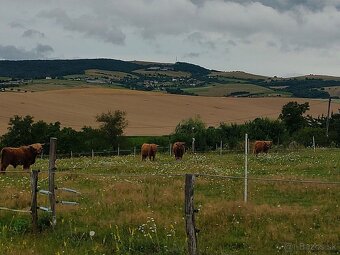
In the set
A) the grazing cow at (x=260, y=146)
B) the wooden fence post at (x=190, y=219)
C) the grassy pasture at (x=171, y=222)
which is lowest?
the grazing cow at (x=260, y=146)

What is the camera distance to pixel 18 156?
30.2 metres

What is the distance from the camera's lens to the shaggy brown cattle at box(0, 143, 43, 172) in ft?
97.4

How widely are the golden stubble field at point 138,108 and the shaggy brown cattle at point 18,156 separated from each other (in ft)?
165

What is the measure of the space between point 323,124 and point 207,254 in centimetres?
7213

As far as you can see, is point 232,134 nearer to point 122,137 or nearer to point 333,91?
point 122,137

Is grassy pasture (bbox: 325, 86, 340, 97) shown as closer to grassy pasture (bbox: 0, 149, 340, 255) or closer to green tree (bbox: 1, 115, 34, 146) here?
green tree (bbox: 1, 115, 34, 146)

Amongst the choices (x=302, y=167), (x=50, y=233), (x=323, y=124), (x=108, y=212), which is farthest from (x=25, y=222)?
(x=323, y=124)

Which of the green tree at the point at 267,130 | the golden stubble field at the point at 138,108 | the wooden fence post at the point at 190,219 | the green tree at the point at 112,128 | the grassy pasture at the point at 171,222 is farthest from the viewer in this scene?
the golden stubble field at the point at 138,108

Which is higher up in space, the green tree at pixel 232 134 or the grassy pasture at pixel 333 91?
the grassy pasture at pixel 333 91

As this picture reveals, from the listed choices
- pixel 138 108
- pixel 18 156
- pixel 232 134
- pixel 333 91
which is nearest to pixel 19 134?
pixel 232 134

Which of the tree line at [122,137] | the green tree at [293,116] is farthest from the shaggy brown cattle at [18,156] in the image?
the green tree at [293,116]

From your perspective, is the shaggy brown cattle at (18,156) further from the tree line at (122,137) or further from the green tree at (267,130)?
the green tree at (267,130)

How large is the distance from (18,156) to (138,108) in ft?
262

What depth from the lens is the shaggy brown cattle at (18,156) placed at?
29688mm
